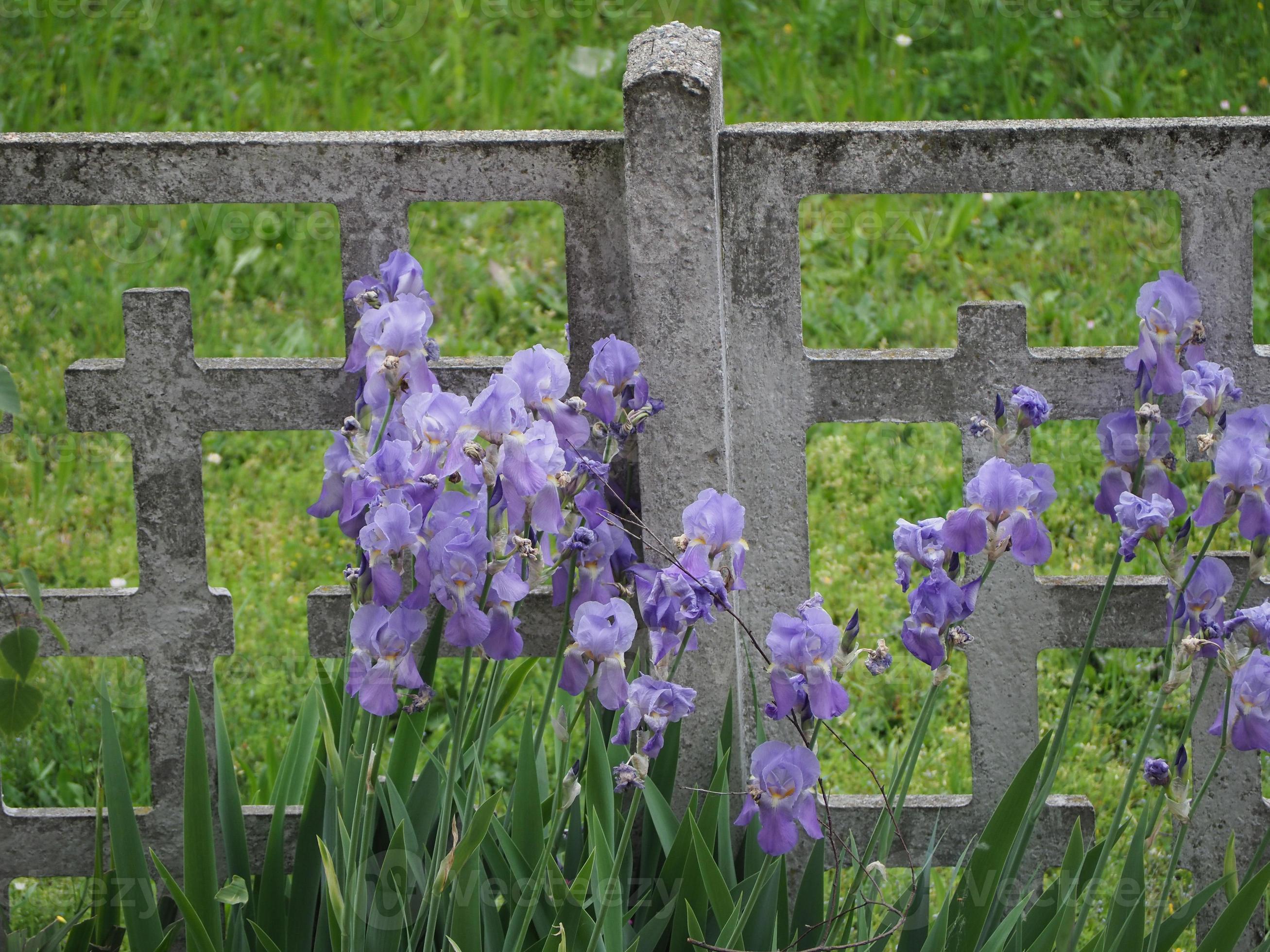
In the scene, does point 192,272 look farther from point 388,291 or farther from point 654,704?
point 654,704

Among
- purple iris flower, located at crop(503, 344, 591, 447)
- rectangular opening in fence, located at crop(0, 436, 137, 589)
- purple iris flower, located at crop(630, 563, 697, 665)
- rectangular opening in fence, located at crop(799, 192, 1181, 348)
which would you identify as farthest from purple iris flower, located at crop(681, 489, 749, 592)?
rectangular opening in fence, located at crop(799, 192, 1181, 348)

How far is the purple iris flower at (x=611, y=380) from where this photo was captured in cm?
154

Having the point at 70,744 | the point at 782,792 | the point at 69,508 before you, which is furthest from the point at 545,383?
the point at 69,508

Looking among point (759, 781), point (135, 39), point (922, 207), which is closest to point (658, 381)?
point (759, 781)

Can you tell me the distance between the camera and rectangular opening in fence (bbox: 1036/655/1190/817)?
2.66 metres

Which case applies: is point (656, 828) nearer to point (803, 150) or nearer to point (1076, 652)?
point (803, 150)

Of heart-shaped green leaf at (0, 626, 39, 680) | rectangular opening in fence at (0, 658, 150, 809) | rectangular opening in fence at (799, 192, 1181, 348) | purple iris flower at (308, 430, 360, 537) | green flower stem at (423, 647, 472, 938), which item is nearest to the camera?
green flower stem at (423, 647, 472, 938)

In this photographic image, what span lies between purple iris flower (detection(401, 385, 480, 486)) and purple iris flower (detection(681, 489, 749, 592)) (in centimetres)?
24

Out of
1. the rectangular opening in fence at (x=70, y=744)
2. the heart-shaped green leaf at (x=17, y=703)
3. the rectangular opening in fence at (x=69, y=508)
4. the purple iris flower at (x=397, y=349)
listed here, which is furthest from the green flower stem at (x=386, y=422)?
the rectangular opening in fence at (x=69, y=508)

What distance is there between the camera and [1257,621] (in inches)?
51.8

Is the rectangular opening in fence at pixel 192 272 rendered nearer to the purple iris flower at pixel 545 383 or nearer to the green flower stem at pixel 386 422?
the green flower stem at pixel 386 422

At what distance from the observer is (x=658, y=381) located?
5.73ft

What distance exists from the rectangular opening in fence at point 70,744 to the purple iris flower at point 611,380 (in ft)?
4.70

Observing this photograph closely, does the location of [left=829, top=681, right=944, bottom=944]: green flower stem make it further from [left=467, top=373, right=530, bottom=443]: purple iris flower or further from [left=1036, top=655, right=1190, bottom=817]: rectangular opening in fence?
[left=1036, top=655, right=1190, bottom=817]: rectangular opening in fence
